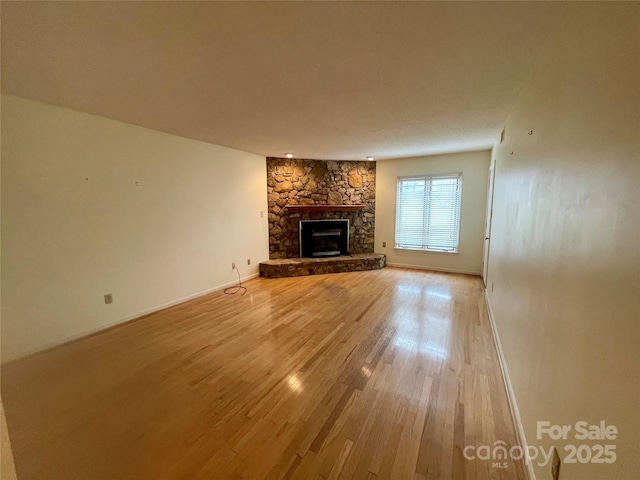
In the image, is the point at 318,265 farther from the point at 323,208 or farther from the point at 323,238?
the point at 323,208

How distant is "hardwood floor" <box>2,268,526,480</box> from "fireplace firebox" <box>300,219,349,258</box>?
2548mm

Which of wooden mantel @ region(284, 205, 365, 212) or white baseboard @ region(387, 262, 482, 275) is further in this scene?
wooden mantel @ region(284, 205, 365, 212)

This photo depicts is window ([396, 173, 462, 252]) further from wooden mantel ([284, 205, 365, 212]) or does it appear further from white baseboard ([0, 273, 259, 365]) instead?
white baseboard ([0, 273, 259, 365])

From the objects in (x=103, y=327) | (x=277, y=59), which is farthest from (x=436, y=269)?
(x=103, y=327)

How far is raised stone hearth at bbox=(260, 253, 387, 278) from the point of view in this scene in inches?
199

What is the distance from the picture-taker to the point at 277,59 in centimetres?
166

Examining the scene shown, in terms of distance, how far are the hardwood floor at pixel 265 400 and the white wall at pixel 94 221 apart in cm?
40

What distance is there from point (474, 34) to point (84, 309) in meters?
4.17

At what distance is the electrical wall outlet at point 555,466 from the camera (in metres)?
1.01

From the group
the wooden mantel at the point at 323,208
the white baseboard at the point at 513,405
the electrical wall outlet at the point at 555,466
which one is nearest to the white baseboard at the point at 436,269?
the wooden mantel at the point at 323,208

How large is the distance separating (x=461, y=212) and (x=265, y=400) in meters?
4.81

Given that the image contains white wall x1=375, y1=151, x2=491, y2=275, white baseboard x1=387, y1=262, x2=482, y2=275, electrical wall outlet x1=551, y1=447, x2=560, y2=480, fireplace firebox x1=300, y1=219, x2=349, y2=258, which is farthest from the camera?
fireplace firebox x1=300, y1=219, x2=349, y2=258

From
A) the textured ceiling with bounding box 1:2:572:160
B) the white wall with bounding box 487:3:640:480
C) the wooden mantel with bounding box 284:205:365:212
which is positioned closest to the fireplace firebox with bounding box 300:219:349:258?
the wooden mantel with bounding box 284:205:365:212

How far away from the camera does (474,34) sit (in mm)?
1436
